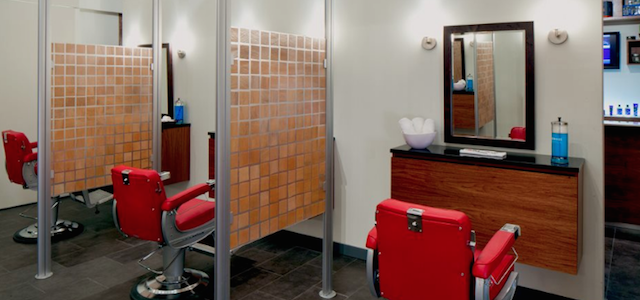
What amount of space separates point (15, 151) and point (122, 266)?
1.31m

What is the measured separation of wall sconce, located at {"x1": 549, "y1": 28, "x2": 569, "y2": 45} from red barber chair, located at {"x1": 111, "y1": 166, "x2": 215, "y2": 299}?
226 cm

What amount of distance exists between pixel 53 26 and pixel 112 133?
862 mm

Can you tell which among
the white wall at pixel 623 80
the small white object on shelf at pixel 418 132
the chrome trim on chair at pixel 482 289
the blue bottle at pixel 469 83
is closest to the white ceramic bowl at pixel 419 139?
the small white object on shelf at pixel 418 132

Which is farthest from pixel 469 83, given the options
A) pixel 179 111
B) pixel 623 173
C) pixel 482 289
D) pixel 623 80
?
pixel 623 80

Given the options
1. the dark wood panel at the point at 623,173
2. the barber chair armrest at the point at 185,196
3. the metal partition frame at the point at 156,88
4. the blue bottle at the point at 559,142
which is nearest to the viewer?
the blue bottle at the point at 559,142

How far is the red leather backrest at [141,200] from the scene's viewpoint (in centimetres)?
284

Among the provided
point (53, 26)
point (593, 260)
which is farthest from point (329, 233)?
point (53, 26)

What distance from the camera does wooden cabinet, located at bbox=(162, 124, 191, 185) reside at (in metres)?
3.16

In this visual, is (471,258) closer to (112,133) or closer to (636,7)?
(112,133)

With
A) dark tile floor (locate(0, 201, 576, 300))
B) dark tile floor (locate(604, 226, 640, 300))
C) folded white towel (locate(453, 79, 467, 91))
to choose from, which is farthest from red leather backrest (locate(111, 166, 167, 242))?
dark tile floor (locate(604, 226, 640, 300))

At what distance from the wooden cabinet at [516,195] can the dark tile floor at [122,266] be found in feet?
1.94

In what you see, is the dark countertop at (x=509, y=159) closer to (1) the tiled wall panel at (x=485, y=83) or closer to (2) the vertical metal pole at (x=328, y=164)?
(1) the tiled wall panel at (x=485, y=83)

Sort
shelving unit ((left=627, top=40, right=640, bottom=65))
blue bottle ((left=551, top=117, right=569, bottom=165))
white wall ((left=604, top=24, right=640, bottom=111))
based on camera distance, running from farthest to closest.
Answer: white wall ((left=604, top=24, right=640, bottom=111)) < shelving unit ((left=627, top=40, right=640, bottom=65)) < blue bottle ((left=551, top=117, right=569, bottom=165))

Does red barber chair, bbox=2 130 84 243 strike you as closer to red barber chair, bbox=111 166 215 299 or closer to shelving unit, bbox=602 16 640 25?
red barber chair, bbox=111 166 215 299
